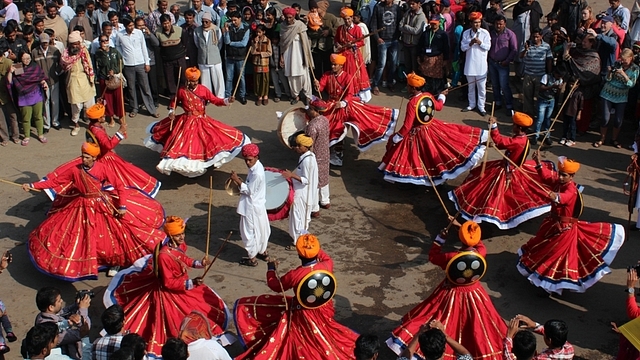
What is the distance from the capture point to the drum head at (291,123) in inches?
481

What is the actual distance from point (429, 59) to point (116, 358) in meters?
9.72

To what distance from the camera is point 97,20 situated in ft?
51.3

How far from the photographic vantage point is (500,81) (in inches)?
576

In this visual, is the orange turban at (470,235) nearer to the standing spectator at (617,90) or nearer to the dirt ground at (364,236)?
the dirt ground at (364,236)

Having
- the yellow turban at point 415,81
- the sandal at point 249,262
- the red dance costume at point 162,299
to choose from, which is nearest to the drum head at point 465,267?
the red dance costume at point 162,299

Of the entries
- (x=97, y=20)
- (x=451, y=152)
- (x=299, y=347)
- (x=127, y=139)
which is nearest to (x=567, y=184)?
(x=451, y=152)

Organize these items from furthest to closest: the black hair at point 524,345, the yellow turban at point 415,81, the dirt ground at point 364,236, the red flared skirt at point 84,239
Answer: the yellow turban at point 415,81 → the red flared skirt at point 84,239 → the dirt ground at point 364,236 → the black hair at point 524,345

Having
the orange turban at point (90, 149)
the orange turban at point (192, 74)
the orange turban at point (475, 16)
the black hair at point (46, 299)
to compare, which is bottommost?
the black hair at point (46, 299)

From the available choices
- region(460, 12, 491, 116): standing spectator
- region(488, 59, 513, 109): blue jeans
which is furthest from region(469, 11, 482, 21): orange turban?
region(488, 59, 513, 109): blue jeans

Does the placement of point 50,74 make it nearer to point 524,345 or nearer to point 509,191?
point 509,191

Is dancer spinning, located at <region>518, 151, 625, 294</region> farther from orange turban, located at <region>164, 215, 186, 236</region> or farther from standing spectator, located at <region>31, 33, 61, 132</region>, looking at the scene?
standing spectator, located at <region>31, 33, 61, 132</region>

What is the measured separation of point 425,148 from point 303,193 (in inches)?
80.6

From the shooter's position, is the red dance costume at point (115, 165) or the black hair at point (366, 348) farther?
the red dance costume at point (115, 165)

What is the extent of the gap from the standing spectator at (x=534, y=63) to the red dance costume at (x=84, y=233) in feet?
22.4
